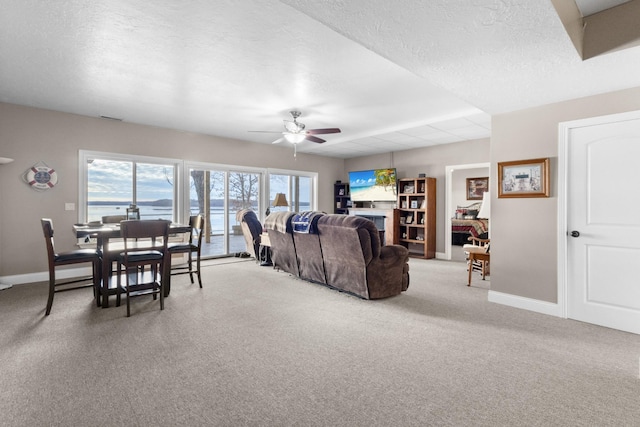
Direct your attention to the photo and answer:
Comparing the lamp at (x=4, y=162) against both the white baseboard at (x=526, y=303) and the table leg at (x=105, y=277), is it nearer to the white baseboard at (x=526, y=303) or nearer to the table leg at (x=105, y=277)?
the table leg at (x=105, y=277)

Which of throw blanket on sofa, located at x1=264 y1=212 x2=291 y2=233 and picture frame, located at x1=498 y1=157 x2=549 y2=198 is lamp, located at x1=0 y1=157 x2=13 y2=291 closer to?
throw blanket on sofa, located at x1=264 y1=212 x2=291 y2=233

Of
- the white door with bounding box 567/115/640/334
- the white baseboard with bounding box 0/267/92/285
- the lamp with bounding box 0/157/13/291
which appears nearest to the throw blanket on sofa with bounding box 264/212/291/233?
the white baseboard with bounding box 0/267/92/285

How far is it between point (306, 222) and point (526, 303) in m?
2.73

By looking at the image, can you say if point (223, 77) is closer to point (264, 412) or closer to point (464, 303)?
point (264, 412)

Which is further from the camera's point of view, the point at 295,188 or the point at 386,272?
the point at 295,188

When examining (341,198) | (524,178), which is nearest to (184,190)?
(341,198)

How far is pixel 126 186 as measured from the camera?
222 inches

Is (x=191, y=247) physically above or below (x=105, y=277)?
above

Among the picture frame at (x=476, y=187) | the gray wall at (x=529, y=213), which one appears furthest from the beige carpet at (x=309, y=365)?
the picture frame at (x=476, y=187)

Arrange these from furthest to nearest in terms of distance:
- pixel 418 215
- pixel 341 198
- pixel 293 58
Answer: pixel 341 198 < pixel 418 215 < pixel 293 58

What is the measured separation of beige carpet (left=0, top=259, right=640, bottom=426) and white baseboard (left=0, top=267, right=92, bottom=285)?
3.78 feet

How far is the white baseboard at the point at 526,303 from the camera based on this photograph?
3.33 metres

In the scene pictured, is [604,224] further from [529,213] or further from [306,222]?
[306,222]

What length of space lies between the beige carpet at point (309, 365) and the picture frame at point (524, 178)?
4.31ft
